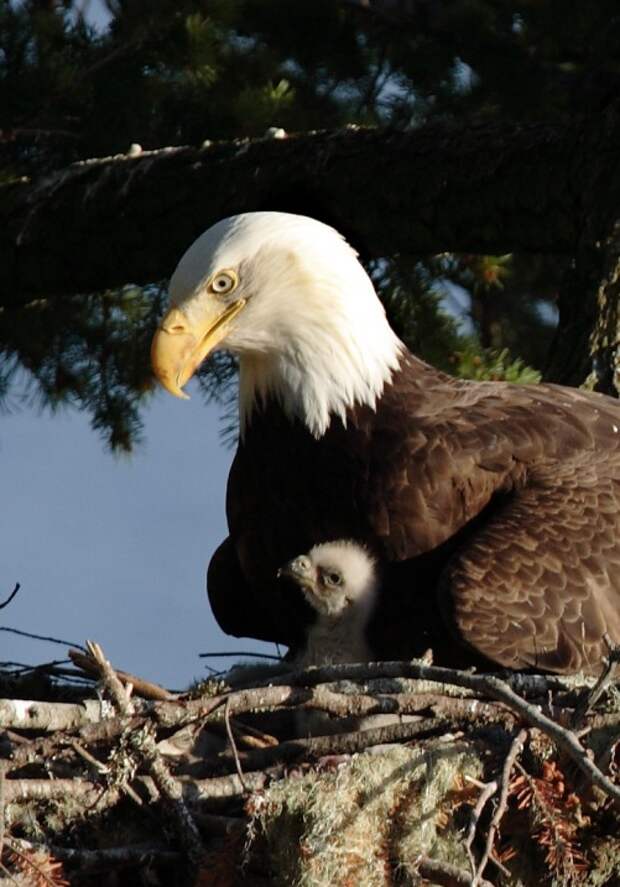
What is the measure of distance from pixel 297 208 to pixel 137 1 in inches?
36.9

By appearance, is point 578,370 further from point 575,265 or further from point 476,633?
point 476,633

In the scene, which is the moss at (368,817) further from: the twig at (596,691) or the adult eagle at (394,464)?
the adult eagle at (394,464)

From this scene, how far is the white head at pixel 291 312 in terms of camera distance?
5961 mm

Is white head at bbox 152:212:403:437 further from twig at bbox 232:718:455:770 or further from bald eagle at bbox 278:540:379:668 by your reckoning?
twig at bbox 232:718:455:770

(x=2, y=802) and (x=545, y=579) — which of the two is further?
(x=545, y=579)

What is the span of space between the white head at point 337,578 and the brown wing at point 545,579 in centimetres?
23

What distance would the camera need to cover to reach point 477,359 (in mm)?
7152

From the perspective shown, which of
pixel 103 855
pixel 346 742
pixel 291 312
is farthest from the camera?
pixel 291 312

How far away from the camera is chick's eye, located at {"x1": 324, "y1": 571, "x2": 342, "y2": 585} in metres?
5.69

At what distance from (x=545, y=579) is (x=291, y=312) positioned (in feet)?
3.43

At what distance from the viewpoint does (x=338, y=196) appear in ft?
22.6

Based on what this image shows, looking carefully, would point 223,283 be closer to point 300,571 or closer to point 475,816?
point 300,571

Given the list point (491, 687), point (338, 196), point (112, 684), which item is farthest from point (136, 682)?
point (338, 196)

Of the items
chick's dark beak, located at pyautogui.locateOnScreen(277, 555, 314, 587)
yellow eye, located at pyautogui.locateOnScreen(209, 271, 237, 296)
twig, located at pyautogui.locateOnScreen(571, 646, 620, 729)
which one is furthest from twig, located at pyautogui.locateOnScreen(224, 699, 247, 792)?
yellow eye, located at pyautogui.locateOnScreen(209, 271, 237, 296)
